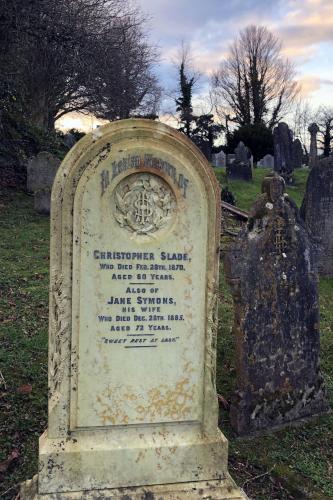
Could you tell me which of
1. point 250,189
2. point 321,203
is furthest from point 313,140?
point 321,203

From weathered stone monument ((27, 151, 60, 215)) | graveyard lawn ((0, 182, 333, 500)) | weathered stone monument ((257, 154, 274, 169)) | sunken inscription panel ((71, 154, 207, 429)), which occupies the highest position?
weathered stone monument ((257, 154, 274, 169))

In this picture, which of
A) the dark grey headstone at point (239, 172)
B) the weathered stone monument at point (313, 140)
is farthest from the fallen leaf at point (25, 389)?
the weathered stone monument at point (313, 140)

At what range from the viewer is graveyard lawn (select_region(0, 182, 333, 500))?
4105mm

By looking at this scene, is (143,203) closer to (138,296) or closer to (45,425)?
(138,296)

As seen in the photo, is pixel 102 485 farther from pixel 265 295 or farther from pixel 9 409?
pixel 265 295

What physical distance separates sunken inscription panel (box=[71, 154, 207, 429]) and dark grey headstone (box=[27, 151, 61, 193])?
1129 cm

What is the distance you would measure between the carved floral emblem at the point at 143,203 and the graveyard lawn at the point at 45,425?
233 cm

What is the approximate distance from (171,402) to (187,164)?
5.86 feet

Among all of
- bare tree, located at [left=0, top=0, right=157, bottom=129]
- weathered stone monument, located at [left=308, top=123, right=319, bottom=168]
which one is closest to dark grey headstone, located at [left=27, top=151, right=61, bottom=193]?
bare tree, located at [left=0, top=0, right=157, bottom=129]

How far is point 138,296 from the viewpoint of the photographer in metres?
3.45

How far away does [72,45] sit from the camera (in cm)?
1470

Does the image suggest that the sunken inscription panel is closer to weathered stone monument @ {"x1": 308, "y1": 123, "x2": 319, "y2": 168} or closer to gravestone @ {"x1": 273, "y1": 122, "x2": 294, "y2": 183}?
gravestone @ {"x1": 273, "y1": 122, "x2": 294, "y2": 183}

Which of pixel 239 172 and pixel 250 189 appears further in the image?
pixel 239 172

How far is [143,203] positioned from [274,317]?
2.27 metres
